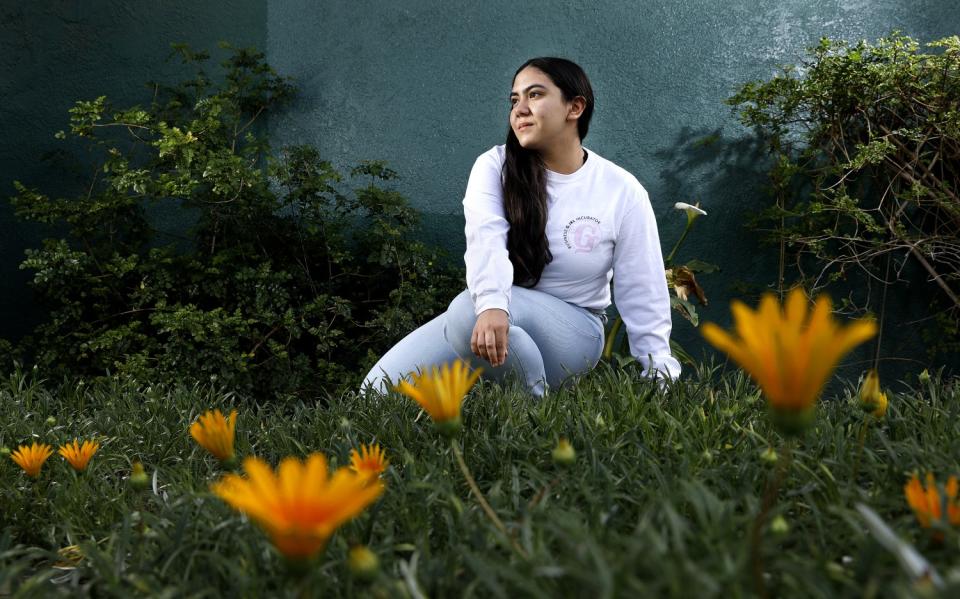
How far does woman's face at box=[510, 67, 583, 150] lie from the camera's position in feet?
7.13

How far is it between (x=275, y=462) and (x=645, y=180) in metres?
2.65

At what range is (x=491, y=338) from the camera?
184 centimetres

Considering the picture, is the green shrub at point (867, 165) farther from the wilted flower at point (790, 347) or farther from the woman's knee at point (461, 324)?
the wilted flower at point (790, 347)

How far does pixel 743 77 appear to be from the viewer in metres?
3.57

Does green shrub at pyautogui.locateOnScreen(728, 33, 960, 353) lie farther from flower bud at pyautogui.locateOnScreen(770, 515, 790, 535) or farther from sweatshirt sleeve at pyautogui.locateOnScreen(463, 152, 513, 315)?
flower bud at pyautogui.locateOnScreen(770, 515, 790, 535)

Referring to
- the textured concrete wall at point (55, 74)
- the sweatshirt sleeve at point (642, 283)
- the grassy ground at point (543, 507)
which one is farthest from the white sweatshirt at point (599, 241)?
the textured concrete wall at point (55, 74)

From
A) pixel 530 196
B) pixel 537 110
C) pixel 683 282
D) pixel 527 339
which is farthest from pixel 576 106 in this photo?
pixel 683 282

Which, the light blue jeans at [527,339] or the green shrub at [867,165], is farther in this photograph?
the green shrub at [867,165]

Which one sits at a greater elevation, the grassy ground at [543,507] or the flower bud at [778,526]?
the flower bud at [778,526]

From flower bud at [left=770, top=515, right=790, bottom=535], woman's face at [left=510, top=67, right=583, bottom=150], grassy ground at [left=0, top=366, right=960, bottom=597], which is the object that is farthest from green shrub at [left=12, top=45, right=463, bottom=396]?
flower bud at [left=770, top=515, right=790, bottom=535]

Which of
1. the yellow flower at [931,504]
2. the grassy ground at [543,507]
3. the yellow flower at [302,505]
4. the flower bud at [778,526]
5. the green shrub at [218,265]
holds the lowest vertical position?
the green shrub at [218,265]

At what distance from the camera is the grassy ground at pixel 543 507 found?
1.98ft

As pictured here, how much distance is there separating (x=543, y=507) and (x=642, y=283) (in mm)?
1486

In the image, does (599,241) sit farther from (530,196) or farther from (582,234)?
(530,196)
